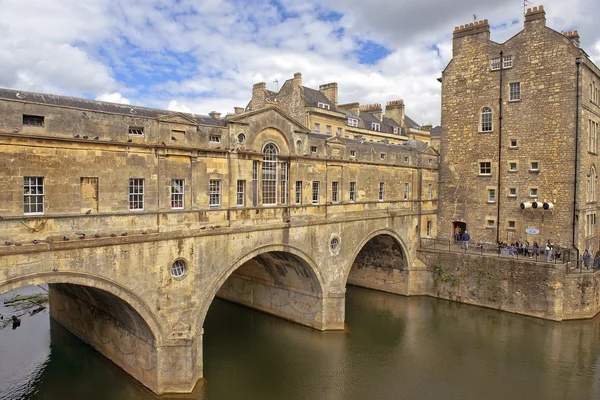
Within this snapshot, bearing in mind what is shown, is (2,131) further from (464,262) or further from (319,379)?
(464,262)

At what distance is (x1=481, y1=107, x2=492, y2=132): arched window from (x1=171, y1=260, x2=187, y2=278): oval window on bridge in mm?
22631

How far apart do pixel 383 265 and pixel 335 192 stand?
9.57 metres

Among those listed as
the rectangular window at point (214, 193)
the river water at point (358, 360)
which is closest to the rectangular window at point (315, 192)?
the rectangular window at point (214, 193)

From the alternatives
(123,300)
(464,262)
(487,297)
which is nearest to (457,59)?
(464,262)

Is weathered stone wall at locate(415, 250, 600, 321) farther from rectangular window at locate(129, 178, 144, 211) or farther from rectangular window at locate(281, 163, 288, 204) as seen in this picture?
rectangular window at locate(129, 178, 144, 211)

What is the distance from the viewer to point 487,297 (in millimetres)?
25781

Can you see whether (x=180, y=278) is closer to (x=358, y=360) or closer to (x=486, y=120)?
(x=358, y=360)

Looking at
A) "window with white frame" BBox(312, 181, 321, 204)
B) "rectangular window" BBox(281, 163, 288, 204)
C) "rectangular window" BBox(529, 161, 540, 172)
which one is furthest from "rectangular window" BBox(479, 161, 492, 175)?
"rectangular window" BBox(281, 163, 288, 204)

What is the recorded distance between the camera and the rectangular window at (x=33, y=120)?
1202cm

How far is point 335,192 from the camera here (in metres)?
22.8

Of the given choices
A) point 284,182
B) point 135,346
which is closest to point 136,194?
point 135,346

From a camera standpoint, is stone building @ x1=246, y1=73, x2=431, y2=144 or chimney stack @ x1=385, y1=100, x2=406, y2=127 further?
chimney stack @ x1=385, y1=100, x2=406, y2=127

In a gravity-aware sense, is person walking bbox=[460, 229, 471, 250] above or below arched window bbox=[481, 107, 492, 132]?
below

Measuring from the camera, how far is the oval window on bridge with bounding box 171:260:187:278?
15.6 metres
